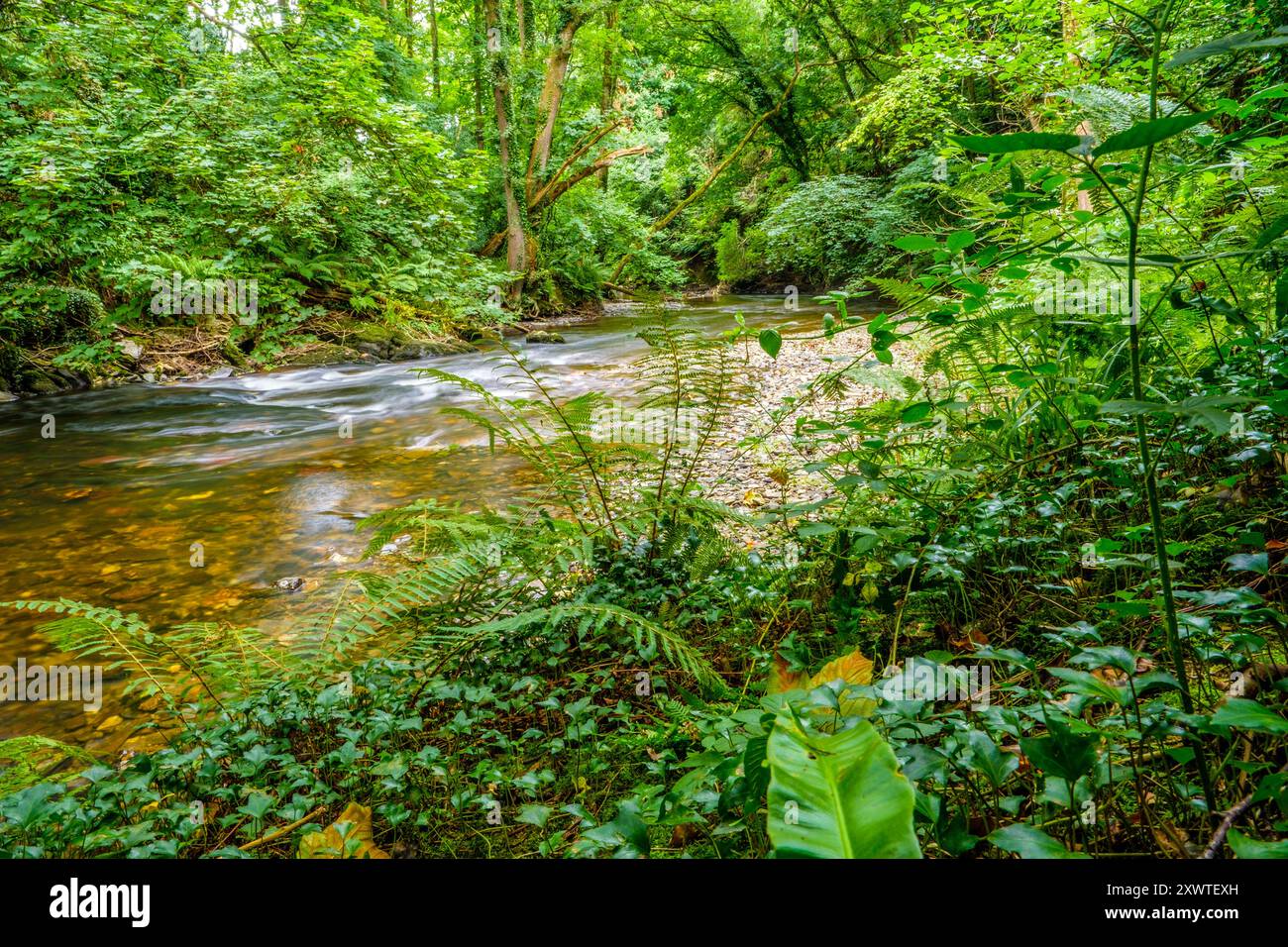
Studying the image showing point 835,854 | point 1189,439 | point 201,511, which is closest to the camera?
point 835,854

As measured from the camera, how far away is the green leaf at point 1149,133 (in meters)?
0.96

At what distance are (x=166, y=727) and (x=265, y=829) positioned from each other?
4.56ft

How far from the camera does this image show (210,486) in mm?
6289

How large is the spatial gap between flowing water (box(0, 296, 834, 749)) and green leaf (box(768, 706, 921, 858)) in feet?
9.57

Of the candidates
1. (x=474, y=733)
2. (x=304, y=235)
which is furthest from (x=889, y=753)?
(x=304, y=235)

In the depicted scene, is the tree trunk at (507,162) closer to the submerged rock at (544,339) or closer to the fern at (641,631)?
the submerged rock at (544,339)

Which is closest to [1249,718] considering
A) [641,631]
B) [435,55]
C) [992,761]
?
[992,761]

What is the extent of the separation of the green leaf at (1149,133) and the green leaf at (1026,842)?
3.39 ft

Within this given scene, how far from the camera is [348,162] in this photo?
1262cm

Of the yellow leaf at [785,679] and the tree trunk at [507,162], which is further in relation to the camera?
the tree trunk at [507,162]

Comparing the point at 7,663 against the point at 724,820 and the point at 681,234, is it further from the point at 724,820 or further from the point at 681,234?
the point at 681,234

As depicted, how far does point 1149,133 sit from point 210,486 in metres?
7.31

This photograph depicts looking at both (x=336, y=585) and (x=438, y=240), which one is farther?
(x=438, y=240)

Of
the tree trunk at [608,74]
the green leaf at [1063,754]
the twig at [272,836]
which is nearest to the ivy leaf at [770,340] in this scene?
the green leaf at [1063,754]
